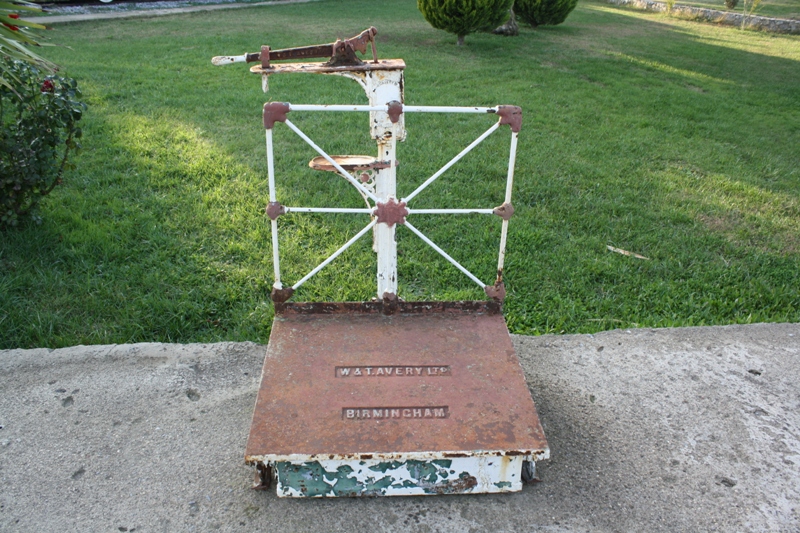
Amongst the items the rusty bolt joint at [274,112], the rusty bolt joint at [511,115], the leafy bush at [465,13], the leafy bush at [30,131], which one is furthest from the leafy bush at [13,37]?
the leafy bush at [465,13]

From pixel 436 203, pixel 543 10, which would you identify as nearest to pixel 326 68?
pixel 436 203

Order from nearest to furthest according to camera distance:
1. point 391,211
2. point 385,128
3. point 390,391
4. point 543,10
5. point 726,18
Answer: point 390,391
point 391,211
point 385,128
point 543,10
point 726,18

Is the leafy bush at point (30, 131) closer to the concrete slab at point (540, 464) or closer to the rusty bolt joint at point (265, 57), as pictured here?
the concrete slab at point (540, 464)

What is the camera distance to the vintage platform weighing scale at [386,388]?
2133mm

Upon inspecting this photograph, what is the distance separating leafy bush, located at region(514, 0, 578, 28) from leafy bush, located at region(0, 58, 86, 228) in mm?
9926

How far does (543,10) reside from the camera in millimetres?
12016

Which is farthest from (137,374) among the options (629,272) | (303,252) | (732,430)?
(629,272)

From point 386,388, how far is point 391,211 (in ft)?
2.29

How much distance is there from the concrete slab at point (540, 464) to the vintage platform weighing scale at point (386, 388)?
0.12 m

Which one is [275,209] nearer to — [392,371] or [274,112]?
[274,112]

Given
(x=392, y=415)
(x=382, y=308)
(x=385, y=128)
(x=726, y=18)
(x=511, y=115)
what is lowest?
(x=392, y=415)

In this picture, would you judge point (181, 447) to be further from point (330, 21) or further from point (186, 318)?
point (330, 21)

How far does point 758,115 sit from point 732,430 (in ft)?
20.0

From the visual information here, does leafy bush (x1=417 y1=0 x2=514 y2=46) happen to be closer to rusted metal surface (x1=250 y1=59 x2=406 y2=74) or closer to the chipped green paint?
rusted metal surface (x1=250 y1=59 x2=406 y2=74)
